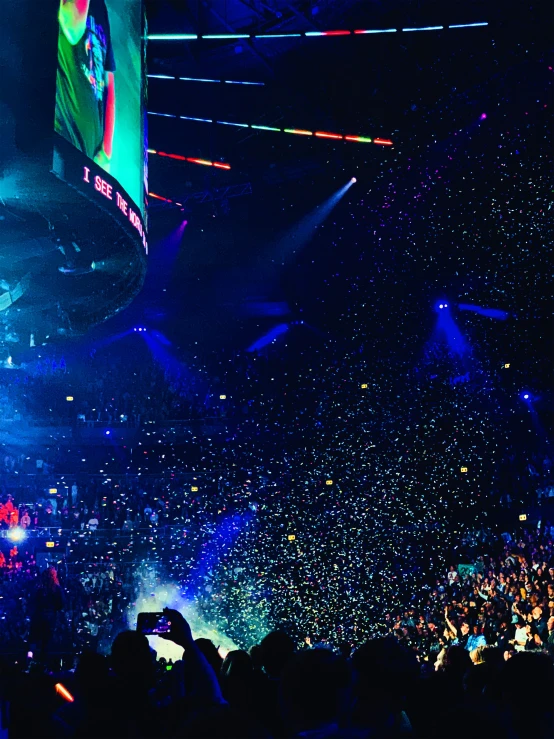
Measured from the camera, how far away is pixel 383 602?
1588 cm

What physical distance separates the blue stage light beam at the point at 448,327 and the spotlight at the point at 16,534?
12506 mm

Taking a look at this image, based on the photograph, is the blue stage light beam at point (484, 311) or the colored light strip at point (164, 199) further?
the blue stage light beam at point (484, 311)

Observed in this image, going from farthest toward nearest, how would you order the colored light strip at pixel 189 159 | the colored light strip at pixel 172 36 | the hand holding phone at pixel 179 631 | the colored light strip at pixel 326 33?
the colored light strip at pixel 189 159, the colored light strip at pixel 326 33, the colored light strip at pixel 172 36, the hand holding phone at pixel 179 631

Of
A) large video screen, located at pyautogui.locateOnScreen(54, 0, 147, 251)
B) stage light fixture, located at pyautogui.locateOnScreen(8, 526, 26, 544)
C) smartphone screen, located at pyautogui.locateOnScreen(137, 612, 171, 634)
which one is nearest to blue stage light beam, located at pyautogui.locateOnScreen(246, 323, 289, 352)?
stage light fixture, located at pyautogui.locateOnScreen(8, 526, 26, 544)

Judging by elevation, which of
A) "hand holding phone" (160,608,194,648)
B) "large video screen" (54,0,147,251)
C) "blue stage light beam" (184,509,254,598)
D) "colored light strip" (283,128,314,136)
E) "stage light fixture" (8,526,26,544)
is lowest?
"blue stage light beam" (184,509,254,598)

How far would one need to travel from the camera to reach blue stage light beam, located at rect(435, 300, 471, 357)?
71.6ft

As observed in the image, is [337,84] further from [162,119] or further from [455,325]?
[455,325]

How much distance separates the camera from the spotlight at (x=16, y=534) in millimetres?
19078

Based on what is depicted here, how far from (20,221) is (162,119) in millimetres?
8781

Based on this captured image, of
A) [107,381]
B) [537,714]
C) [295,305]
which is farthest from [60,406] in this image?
[537,714]

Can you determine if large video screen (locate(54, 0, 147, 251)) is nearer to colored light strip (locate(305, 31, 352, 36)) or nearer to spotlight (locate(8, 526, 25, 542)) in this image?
colored light strip (locate(305, 31, 352, 36))

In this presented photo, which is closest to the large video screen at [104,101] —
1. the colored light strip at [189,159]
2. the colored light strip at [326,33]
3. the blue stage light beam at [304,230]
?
the colored light strip at [326,33]

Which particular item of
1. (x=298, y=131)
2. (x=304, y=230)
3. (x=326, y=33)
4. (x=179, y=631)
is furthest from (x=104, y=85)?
(x=304, y=230)

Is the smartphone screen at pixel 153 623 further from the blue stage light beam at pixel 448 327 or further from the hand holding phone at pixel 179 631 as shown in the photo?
the blue stage light beam at pixel 448 327
